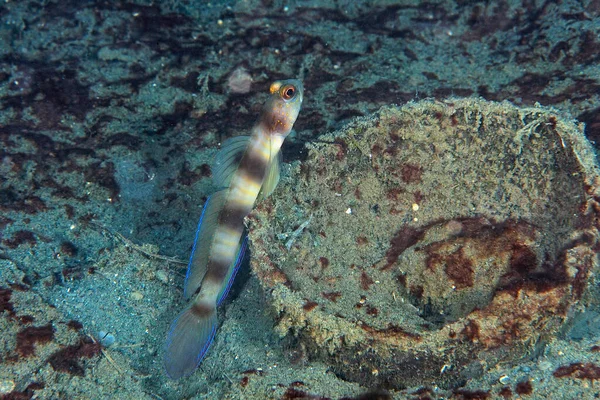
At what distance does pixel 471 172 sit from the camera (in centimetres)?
333

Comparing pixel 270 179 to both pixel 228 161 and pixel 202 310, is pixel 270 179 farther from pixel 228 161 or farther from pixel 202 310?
pixel 202 310

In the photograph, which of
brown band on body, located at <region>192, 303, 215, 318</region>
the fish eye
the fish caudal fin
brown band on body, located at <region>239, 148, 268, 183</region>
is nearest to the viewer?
the fish caudal fin

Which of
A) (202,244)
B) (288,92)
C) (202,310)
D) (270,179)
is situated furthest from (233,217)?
(288,92)

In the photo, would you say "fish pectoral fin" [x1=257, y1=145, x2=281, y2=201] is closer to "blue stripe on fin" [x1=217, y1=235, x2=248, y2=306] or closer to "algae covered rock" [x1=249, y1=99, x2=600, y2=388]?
"algae covered rock" [x1=249, y1=99, x2=600, y2=388]

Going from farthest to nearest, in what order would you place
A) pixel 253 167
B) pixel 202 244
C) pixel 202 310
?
pixel 253 167, pixel 202 244, pixel 202 310

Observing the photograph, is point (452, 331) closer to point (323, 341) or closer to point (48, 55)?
point (323, 341)

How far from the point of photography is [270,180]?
10.5 ft

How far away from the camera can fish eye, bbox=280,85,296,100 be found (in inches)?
133

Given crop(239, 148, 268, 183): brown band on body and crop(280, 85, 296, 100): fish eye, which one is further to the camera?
crop(280, 85, 296, 100): fish eye

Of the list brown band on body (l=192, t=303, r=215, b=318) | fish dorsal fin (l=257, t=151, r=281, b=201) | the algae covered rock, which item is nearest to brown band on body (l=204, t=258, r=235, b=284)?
brown band on body (l=192, t=303, r=215, b=318)

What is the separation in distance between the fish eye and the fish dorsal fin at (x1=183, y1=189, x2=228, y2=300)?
3.28ft

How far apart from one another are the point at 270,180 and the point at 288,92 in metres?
0.84

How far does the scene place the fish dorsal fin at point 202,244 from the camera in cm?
311

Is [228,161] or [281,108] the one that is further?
[281,108]
